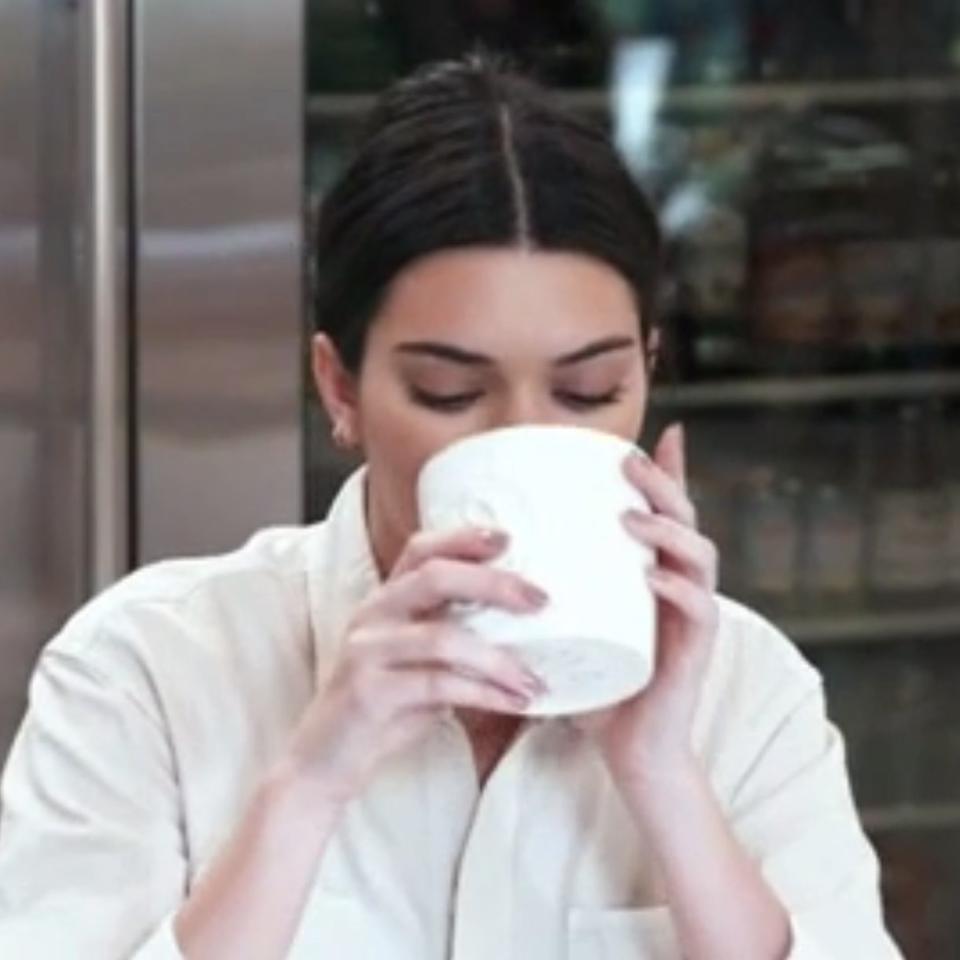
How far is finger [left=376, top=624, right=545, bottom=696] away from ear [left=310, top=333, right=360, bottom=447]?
0.18 meters

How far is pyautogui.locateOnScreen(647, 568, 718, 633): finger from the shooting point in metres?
1.04

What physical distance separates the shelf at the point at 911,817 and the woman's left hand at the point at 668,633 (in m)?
1.19

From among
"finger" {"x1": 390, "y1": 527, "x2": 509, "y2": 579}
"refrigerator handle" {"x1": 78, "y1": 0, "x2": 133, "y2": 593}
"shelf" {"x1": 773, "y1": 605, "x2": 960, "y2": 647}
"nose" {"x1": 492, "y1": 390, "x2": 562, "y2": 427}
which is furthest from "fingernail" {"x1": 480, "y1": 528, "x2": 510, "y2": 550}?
"shelf" {"x1": 773, "y1": 605, "x2": 960, "y2": 647}

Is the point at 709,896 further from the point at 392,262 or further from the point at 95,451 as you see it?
the point at 95,451

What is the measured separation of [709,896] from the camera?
112 cm

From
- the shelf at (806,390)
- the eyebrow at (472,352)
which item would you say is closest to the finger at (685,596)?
the eyebrow at (472,352)

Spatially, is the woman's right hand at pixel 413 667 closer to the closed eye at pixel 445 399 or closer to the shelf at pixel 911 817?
the closed eye at pixel 445 399

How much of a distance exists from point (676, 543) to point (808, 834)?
0.24 metres

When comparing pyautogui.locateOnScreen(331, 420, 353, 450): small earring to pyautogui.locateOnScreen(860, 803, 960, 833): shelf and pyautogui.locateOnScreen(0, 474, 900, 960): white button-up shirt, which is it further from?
pyautogui.locateOnScreen(860, 803, 960, 833): shelf

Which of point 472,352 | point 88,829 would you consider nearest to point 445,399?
point 472,352

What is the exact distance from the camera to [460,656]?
0.99 meters

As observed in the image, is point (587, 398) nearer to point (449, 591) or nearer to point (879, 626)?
point (449, 591)

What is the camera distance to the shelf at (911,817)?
7.55 feet

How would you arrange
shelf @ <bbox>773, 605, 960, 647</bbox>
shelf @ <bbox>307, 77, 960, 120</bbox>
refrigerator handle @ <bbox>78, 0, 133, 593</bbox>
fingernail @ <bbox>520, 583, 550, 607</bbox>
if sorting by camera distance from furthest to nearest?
1. shelf @ <bbox>773, 605, 960, 647</bbox>
2. shelf @ <bbox>307, 77, 960, 120</bbox>
3. refrigerator handle @ <bbox>78, 0, 133, 593</bbox>
4. fingernail @ <bbox>520, 583, 550, 607</bbox>
